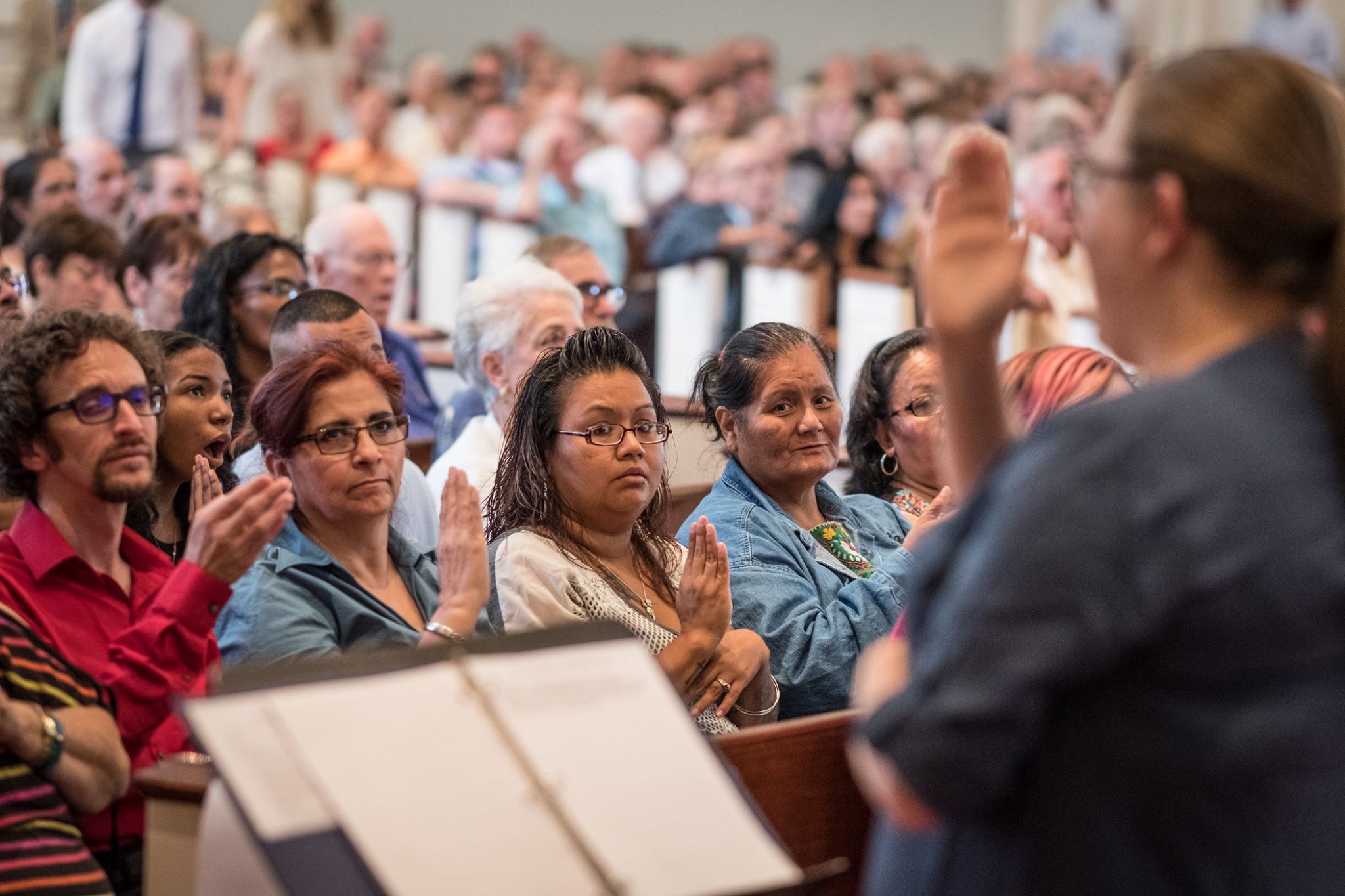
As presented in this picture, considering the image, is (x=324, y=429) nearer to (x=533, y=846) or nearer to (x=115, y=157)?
(x=533, y=846)

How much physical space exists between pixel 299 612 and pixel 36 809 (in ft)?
1.45

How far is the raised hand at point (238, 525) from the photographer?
200 cm

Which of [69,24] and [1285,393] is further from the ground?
[1285,393]

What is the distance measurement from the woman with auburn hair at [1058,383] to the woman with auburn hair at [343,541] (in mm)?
734

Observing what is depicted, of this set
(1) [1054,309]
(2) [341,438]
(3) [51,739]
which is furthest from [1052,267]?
(3) [51,739]

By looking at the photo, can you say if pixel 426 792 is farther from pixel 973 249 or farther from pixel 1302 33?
pixel 1302 33

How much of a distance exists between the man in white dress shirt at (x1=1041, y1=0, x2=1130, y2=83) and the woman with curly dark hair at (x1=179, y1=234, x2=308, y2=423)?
31.0ft

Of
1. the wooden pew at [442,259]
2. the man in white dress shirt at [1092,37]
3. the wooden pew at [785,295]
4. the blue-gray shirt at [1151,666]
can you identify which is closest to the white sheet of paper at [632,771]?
the blue-gray shirt at [1151,666]

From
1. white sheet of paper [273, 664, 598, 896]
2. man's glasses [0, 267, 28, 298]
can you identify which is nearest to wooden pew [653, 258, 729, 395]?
man's glasses [0, 267, 28, 298]

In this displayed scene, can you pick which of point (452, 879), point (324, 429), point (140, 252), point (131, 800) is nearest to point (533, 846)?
point (452, 879)

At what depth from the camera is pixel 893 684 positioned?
1200 mm

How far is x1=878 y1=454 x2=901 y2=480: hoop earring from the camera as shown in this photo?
133 inches

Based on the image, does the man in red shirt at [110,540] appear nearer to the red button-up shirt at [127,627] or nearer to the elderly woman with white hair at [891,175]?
the red button-up shirt at [127,627]

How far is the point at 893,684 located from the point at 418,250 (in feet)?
18.9
